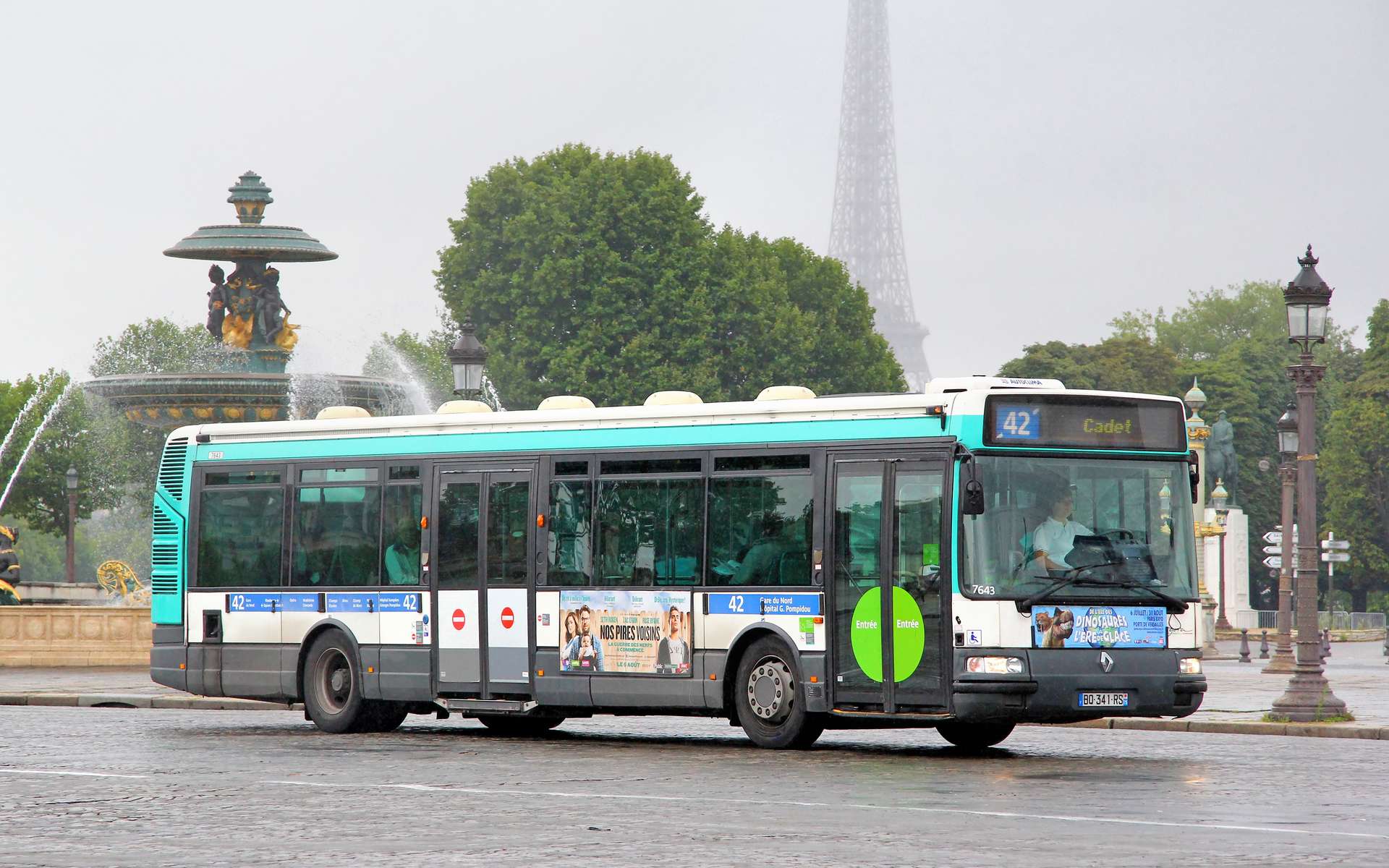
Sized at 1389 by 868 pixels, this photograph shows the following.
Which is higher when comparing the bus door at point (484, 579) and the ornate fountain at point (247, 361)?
the ornate fountain at point (247, 361)

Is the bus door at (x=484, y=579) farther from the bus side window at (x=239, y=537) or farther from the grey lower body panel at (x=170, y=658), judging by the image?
the grey lower body panel at (x=170, y=658)

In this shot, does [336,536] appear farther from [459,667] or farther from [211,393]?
[211,393]

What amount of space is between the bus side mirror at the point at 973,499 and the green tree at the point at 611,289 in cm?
4889

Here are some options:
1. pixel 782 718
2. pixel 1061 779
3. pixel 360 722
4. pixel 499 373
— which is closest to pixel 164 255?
pixel 499 373

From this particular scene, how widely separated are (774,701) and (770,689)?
0.33 ft

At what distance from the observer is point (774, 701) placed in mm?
18969

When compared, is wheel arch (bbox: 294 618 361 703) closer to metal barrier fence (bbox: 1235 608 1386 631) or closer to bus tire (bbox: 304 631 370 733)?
bus tire (bbox: 304 631 370 733)

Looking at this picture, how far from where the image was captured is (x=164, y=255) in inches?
1842

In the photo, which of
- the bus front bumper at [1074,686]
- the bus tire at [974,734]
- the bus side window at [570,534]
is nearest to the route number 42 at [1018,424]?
the bus front bumper at [1074,686]

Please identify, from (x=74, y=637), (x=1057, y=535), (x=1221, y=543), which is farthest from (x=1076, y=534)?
(x=1221, y=543)

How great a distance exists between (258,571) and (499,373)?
45.7 meters

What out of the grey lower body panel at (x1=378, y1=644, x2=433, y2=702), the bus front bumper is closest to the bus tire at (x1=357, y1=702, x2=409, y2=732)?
the grey lower body panel at (x1=378, y1=644, x2=433, y2=702)

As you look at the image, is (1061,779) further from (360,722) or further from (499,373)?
(499,373)

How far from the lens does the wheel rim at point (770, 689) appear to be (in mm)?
18875
